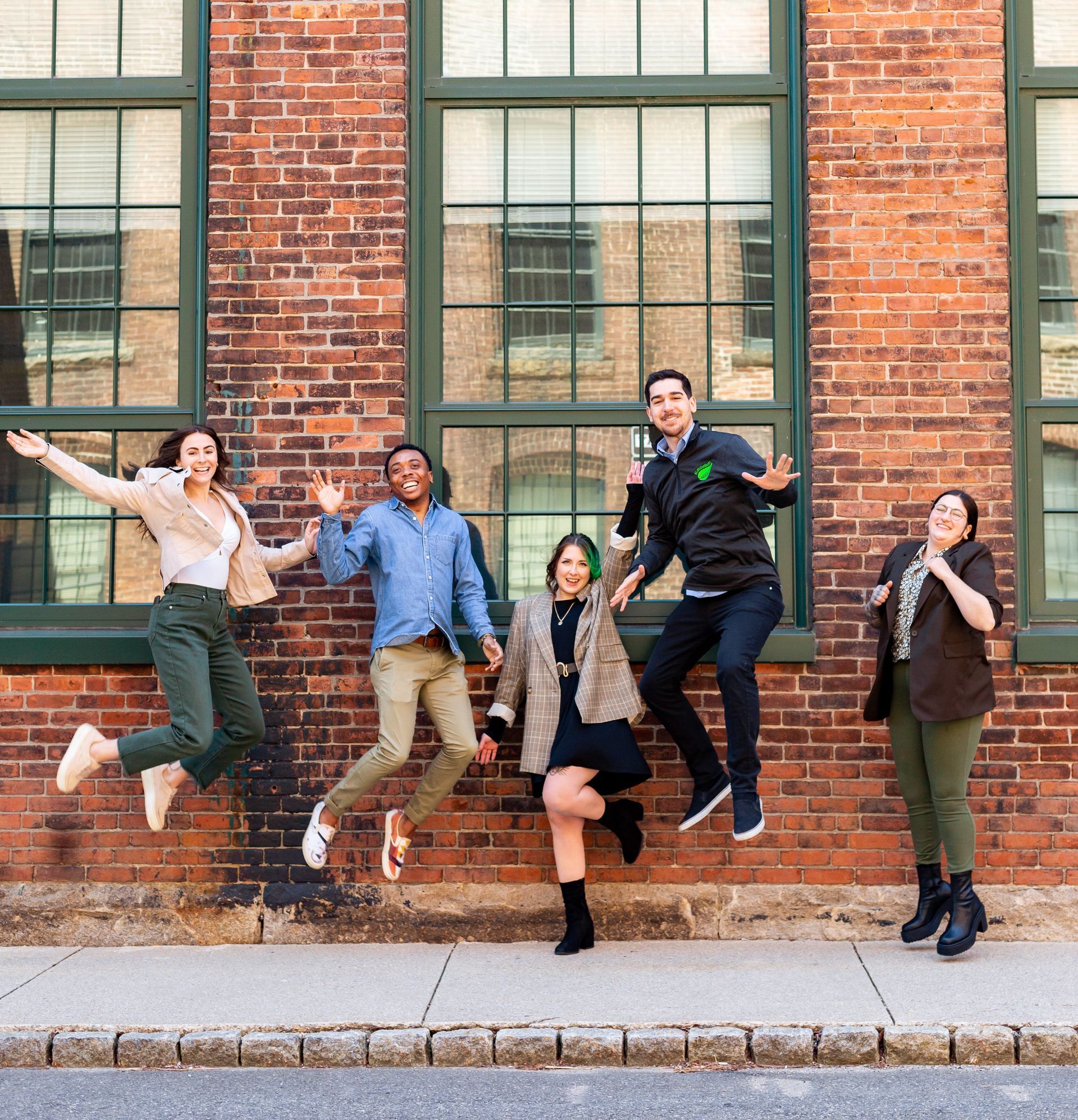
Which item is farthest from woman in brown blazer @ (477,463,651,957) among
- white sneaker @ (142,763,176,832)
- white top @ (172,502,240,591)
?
white sneaker @ (142,763,176,832)

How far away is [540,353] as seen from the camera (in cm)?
692

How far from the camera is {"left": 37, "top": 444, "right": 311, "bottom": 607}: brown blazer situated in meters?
5.94

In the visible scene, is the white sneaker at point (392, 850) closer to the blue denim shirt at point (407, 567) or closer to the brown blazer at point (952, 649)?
the blue denim shirt at point (407, 567)

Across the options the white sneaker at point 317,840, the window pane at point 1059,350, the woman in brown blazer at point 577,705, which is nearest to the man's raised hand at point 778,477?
the woman in brown blazer at point 577,705

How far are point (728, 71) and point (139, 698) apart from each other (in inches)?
184

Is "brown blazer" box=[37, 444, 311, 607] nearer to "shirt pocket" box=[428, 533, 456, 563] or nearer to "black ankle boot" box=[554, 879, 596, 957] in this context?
"shirt pocket" box=[428, 533, 456, 563]

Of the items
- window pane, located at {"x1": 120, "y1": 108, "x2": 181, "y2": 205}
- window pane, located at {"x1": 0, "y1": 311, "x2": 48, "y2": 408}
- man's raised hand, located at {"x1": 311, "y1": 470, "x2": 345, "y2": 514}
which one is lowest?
man's raised hand, located at {"x1": 311, "y1": 470, "x2": 345, "y2": 514}

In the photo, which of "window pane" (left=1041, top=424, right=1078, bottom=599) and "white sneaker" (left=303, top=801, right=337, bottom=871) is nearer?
"white sneaker" (left=303, top=801, right=337, bottom=871)

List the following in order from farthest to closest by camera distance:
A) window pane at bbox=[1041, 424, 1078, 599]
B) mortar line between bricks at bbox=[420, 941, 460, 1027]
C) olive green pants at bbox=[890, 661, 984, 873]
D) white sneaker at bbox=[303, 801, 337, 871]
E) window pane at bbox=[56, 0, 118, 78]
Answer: window pane at bbox=[56, 0, 118, 78] → window pane at bbox=[1041, 424, 1078, 599] → white sneaker at bbox=[303, 801, 337, 871] → olive green pants at bbox=[890, 661, 984, 873] → mortar line between bricks at bbox=[420, 941, 460, 1027]

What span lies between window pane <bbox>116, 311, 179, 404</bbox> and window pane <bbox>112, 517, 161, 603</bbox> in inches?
27.5

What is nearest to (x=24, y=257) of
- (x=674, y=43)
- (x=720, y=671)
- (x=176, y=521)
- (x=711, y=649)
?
(x=176, y=521)

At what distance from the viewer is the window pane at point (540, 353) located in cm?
689

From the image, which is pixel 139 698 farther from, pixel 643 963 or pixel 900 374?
pixel 900 374

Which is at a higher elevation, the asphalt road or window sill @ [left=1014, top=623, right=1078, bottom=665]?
window sill @ [left=1014, top=623, right=1078, bottom=665]
